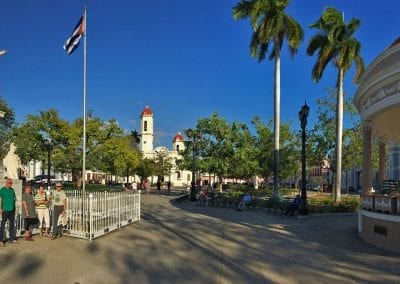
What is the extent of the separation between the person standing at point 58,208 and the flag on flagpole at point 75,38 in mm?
6905

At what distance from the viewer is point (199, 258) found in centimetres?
1090

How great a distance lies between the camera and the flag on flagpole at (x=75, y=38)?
1800cm

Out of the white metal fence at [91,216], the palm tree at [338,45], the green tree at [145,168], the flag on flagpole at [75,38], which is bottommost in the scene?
the green tree at [145,168]

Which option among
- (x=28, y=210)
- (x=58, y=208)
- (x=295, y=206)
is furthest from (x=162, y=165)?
(x=28, y=210)

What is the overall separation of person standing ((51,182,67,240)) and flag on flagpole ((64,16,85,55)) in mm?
6905

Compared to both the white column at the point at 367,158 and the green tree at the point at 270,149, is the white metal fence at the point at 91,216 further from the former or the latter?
the green tree at the point at 270,149

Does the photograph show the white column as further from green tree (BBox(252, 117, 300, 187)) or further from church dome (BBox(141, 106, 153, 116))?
church dome (BBox(141, 106, 153, 116))

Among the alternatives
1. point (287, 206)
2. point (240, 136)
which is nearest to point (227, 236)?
point (287, 206)

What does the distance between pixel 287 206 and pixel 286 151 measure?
26.8m

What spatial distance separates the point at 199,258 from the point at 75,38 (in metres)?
10.9

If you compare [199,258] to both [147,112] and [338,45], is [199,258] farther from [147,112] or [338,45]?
[147,112]

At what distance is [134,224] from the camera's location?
1705 centimetres

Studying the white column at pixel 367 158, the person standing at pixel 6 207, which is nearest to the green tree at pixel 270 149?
the white column at pixel 367 158

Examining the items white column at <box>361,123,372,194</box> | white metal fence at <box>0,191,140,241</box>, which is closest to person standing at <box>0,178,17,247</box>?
white metal fence at <box>0,191,140,241</box>
